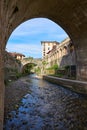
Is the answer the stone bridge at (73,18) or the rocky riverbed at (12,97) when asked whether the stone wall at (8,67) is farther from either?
the stone bridge at (73,18)

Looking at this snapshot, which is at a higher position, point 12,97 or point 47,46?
point 47,46

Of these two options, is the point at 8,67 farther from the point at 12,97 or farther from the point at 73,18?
the point at 12,97

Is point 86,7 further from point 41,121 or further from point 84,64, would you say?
point 41,121

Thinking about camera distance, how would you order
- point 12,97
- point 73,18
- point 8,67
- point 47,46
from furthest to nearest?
point 47,46 → point 8,67 → point 73,18 → point 12,97

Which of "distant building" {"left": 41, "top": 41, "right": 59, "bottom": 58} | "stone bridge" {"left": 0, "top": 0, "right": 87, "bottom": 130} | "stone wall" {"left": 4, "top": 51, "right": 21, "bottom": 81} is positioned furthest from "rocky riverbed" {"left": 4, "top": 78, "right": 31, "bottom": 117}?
"distant building" {"left": 41, "top": 41, "right": 59, "bottom": 58}

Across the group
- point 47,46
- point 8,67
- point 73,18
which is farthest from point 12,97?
point 47,46

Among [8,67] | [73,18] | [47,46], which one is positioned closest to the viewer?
[73,18]

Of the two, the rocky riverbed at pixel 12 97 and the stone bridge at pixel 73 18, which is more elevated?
the stone bridge at pixel 73 18

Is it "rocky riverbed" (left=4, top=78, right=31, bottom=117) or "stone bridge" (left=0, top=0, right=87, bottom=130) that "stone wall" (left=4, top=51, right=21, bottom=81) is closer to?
"rocky riverbed" (left=4, top=78, right=31, bottom=117)

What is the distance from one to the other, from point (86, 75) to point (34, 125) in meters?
10.2

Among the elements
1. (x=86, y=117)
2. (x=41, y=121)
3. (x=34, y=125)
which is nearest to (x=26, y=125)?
(x=34, y=125)

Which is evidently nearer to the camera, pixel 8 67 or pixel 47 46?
pixel 8 67

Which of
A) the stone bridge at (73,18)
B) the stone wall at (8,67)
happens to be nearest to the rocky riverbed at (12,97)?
the stone wall at (8,67)

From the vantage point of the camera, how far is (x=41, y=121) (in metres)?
6.67
